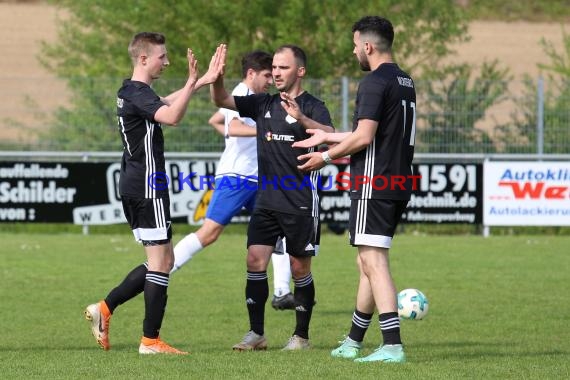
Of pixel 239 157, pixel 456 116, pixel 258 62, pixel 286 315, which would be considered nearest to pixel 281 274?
pixel 286 315

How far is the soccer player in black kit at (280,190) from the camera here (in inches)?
334

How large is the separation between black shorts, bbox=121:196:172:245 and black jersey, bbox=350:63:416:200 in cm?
134

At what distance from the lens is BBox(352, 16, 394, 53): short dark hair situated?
7.65 meters

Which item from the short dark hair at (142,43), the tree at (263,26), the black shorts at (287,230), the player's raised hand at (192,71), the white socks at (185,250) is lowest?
the white socks at (185,250)

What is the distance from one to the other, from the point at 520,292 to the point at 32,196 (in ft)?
31.3

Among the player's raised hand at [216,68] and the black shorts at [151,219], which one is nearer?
the player's raised hand at [216,68]

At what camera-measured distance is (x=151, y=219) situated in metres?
Result: 8.16

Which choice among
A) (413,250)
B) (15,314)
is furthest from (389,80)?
(413,250)

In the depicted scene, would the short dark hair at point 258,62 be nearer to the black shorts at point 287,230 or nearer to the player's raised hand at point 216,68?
the black shorts at point 287,230

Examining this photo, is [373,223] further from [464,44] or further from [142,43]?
[464,44]

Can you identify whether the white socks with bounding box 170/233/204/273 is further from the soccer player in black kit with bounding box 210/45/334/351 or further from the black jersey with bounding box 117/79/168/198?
the black jersey with bounding box 117/79/168/198

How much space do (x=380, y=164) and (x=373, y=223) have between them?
37cm

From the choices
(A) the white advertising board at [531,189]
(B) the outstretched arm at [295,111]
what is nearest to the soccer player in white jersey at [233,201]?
(B) the outstretched arm at [295,111]

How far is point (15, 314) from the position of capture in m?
10.4
